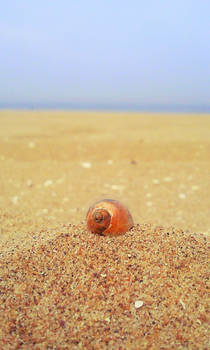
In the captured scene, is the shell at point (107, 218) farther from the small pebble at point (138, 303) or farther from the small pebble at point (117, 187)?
the small pebble at point (117, 187)

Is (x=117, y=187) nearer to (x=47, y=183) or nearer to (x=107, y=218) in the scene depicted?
(x=47, y=183)

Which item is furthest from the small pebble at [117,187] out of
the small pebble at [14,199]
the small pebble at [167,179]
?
the small pebble at [14,199]

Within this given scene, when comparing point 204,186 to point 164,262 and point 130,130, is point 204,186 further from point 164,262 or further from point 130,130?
point 130,130

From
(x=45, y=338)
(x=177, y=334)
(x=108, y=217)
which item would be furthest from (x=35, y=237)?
(x=177, y=334)

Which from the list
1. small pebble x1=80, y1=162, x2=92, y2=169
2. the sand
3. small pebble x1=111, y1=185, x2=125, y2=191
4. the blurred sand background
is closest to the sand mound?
the sand

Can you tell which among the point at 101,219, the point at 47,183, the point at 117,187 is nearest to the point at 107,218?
the point at 101,219
